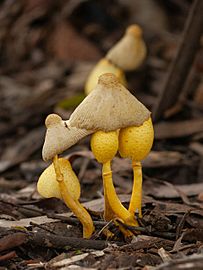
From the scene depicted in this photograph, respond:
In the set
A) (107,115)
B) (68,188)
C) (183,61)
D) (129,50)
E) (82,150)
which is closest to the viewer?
(107,115)

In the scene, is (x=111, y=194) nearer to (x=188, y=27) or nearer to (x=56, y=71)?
(x=188, y=27)

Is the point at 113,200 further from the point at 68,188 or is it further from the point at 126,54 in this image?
the point at 126,54

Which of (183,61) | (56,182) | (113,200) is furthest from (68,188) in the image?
(183,61)

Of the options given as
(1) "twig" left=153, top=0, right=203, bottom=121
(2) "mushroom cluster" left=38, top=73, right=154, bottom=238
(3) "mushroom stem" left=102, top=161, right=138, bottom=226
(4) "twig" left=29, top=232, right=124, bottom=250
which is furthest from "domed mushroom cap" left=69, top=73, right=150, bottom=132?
(1) "twig" left=153, top=0, right=203, bottom=121

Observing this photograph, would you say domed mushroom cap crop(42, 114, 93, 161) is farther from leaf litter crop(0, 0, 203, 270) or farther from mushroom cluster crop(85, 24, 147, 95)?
mushroom cluster crop(85, 24, 147, 95)

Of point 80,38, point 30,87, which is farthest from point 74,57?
point 30,87

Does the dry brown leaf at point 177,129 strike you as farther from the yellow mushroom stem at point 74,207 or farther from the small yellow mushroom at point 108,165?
the yellow mushroom stem at point 74,207

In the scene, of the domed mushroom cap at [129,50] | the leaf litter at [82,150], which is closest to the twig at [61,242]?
the leaf litter at [82,150]
